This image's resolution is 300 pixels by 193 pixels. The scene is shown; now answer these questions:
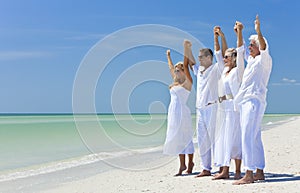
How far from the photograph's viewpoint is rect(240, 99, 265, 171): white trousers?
22.3 ft

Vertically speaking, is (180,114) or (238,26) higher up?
(238,26)

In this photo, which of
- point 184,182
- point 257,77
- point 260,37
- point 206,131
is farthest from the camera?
point 206,131

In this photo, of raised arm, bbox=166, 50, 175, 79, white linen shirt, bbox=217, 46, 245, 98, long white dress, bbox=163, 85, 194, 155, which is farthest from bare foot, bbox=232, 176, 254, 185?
raised arm, bbox=166, 50, 175, 79

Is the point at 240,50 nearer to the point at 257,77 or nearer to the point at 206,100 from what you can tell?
the point at 257,77

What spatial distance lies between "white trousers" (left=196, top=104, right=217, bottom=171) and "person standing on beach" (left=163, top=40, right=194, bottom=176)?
511 millimetres

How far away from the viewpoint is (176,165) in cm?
1054

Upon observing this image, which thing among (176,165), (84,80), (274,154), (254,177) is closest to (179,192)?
(254,177)

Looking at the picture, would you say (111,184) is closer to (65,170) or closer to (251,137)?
(251,137)

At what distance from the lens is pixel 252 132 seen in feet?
22.5

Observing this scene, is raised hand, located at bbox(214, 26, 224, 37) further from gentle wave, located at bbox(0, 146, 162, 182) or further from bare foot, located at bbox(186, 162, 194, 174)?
gentle wave, located at bbox(0, 146, 162, 182)

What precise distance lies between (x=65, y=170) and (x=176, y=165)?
3066 millimetres

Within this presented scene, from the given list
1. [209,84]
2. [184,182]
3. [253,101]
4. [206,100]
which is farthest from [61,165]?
[253,101]

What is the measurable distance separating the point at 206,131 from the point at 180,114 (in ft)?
2.46

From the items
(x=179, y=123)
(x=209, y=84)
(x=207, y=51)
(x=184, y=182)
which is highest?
(x=207, y=51)
